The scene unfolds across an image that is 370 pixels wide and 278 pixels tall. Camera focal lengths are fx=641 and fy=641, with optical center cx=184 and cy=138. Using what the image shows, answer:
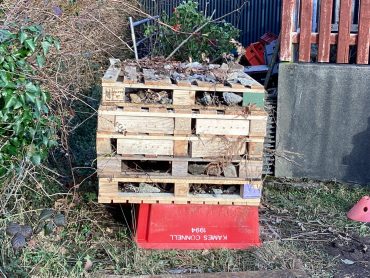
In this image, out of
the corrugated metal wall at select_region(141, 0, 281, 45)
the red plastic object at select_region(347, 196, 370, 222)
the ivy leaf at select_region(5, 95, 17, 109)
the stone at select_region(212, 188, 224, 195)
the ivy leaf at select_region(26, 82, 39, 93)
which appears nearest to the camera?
the ivy leaf at select_region(5, 95, 17, 109)

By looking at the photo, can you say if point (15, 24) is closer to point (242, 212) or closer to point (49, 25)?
point (49, 25)

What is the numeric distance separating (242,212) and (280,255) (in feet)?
1.46

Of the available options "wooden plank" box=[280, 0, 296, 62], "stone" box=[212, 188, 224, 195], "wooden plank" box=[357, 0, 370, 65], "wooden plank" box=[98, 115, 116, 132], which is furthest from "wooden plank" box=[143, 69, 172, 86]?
"wooden plank" box=[357, 0, 370, 65]

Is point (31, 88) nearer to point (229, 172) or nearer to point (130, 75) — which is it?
point (130, 75)

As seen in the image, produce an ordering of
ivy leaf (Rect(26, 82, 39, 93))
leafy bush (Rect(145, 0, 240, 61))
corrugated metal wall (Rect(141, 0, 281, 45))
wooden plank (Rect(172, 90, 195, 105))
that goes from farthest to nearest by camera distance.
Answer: corrugated metal wall (Rect(141, 0, 281, 45))
leafy bush (Rect(145, 0, 240, 61))
wooden plank (Rect(172, 90, 195, 105))
ivy leaf (Rect(26, 82, 39, 93))

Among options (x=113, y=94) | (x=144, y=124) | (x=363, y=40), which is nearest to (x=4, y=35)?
(x=113, y=94)

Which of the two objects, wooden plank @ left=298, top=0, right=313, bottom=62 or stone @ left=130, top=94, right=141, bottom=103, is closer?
stone @ left=130, top=94, right=141, bottom=103

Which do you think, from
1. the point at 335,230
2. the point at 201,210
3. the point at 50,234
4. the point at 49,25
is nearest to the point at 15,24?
the point at 49,25

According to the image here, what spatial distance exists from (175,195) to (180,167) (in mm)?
234

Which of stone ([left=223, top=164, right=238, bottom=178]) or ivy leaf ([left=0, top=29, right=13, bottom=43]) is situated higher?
ivy leaf ([left=0, top=29, right=13, bottom=43])

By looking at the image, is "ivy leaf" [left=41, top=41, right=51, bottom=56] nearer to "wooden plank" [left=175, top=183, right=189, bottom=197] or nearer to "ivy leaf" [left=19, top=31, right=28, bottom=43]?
"ivy leaf" [left=19, top=31, right=28, bottom=43]

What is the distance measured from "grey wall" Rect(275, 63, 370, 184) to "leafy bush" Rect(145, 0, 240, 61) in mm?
1699

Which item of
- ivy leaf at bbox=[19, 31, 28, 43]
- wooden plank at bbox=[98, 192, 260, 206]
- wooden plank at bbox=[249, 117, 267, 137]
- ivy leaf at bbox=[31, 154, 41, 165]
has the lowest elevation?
wooden plank at bbox=[98, 192, 260, 206]

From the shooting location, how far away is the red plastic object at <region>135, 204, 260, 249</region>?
16.6ft
